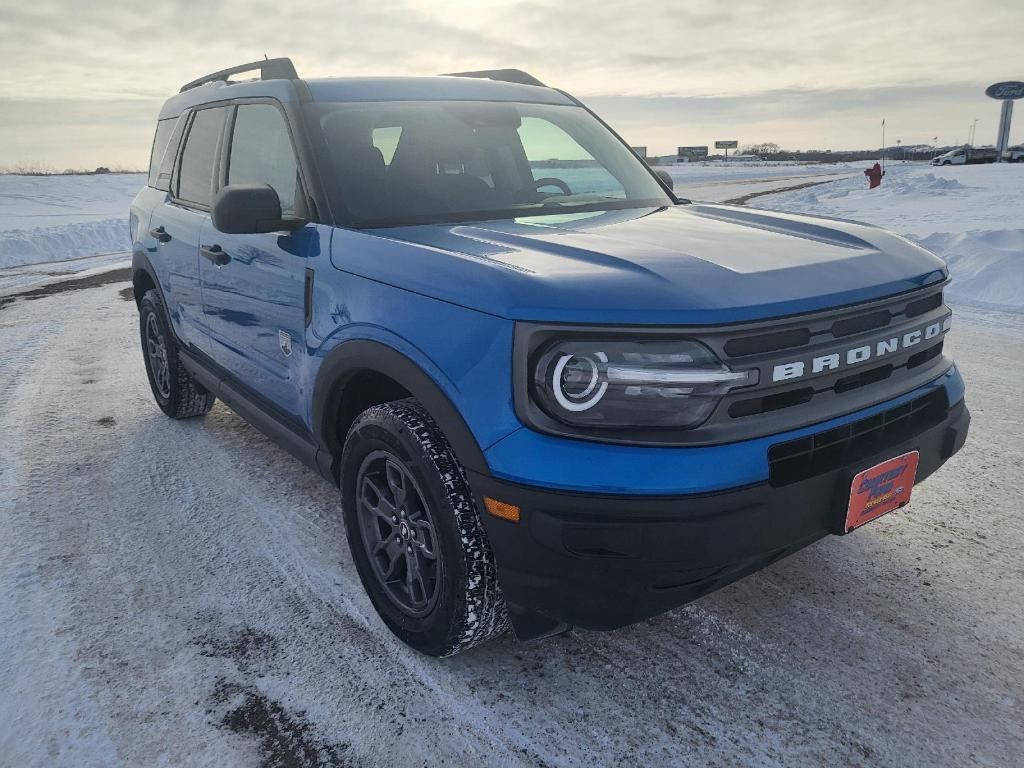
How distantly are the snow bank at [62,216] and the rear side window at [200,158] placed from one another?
12.3m

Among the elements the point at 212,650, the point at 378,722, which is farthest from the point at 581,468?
the point at 212,650

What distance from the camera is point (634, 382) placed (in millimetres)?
1833

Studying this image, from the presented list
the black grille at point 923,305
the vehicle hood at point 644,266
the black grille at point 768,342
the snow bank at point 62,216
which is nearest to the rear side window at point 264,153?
the vehicle hood at point 644,266

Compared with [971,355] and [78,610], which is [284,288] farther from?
[971,355]

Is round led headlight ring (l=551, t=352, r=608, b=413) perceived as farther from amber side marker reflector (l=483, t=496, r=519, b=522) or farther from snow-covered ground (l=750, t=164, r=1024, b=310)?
snow-covered ground (l=750, t=164, r=1024, b=310)

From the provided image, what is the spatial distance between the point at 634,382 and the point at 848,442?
0.68 metres

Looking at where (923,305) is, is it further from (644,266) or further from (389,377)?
(389,377)

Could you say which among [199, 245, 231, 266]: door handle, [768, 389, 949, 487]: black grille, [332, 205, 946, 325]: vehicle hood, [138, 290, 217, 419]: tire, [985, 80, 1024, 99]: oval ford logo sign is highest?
[985, 80, 1024, 99]: oval ford logo sign

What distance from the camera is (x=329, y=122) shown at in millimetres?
2979

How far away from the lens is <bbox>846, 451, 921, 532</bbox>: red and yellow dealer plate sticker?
2.04 metres

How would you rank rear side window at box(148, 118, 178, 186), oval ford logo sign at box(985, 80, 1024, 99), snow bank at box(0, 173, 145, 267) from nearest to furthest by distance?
rear side window at box(148, 118, 178, 186)
snow bank at box(0, 173, 145, 267)
oval ford logo sign at box(985, 80, 1024, 99)

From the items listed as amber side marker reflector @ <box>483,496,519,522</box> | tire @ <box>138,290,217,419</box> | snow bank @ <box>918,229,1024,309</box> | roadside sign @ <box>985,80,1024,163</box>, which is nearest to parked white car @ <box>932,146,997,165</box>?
roadside sign @ <box>985,80,1024,163</box>

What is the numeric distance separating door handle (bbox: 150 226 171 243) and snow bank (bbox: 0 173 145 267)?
1195 cm

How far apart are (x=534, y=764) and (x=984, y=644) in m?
1.51
